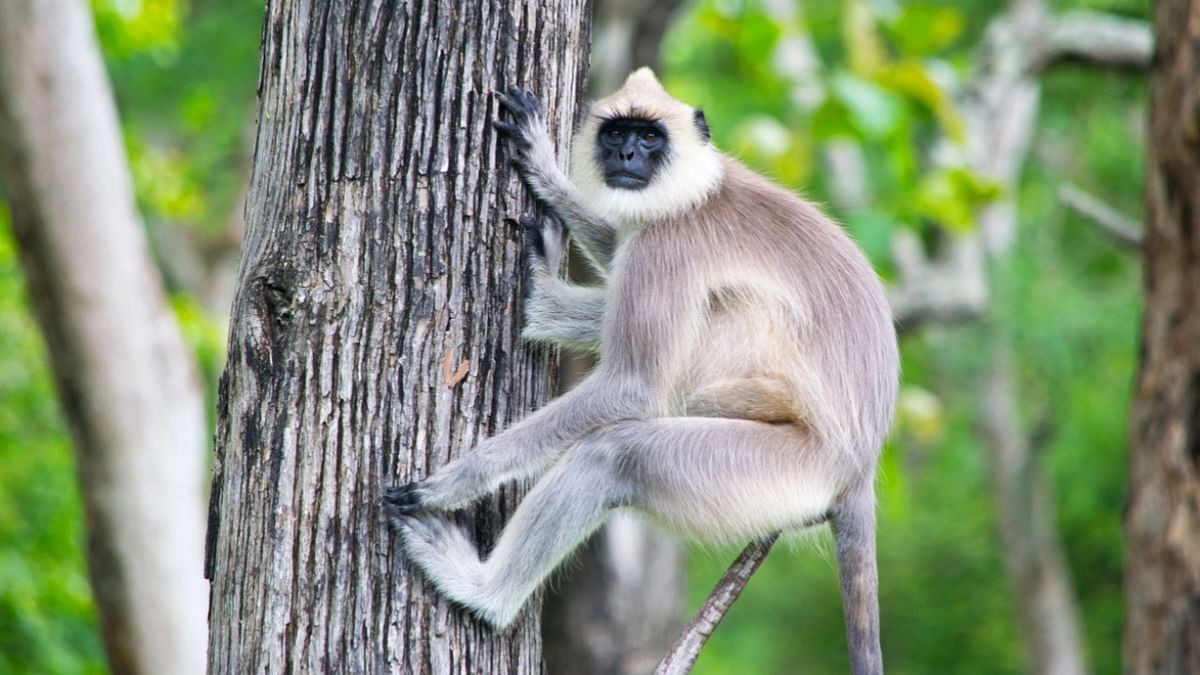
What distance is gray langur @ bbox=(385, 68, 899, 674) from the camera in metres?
3.68

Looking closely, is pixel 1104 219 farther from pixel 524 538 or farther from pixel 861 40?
pixel 524 538

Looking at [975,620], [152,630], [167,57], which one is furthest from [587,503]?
[975,620]

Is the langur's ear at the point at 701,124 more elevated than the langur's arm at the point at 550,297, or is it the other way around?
the langur's ear at the point at 701,124

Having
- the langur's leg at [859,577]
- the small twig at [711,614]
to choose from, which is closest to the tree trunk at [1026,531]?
the langur's leg at [859,577]

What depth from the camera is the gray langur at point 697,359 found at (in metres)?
3.68

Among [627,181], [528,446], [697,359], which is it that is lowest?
[528,446]

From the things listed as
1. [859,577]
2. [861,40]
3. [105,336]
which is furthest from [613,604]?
[859,577]

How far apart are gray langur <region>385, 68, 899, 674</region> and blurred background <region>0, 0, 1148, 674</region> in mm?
570

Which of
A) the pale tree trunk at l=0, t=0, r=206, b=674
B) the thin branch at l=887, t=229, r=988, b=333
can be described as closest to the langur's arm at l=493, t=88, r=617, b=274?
the pale tree trunk at l=0, t=0, r=206, b=674

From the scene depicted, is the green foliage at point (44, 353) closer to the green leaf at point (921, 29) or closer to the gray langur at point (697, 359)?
the gray langur at point (697, 359)

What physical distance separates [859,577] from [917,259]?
23.4 feet

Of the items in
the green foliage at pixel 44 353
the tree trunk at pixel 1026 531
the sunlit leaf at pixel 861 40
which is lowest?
the tree trunk at pixel 1026 531

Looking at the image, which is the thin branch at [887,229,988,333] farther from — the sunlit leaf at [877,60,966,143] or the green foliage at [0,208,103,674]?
the green foliage at [0,208,103,674]

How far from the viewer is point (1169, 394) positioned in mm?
5738
